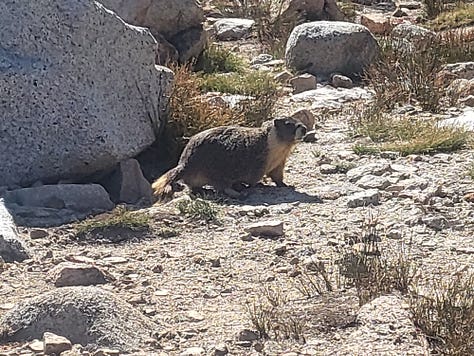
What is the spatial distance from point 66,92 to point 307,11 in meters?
8.35

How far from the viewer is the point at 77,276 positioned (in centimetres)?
561

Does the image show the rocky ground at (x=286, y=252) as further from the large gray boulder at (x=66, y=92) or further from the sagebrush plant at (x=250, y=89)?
the sagebrush plant at (x=250, y=89)

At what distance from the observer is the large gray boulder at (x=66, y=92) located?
765 centimetres

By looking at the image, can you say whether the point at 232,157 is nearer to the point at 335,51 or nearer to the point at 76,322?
the point at 76,322

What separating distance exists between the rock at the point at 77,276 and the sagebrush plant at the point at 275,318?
91 centimetres

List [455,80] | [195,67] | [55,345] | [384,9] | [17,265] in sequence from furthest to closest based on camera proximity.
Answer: [384,9], [195,67], [455,80], [17,265], [55,345]

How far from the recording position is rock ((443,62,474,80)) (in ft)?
39.5

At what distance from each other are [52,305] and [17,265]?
1245 millimetres

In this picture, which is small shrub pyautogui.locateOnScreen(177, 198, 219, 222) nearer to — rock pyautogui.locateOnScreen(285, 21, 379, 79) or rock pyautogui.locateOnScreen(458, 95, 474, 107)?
rock pyautogui.locateOnScreen(458, 95, 474, 107)

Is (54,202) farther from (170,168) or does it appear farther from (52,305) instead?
(52,305)

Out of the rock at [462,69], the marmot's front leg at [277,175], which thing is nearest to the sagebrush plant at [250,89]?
the marmot's front leg at [277,175]

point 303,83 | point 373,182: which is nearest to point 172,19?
point 303,83

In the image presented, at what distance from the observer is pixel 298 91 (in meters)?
11.8

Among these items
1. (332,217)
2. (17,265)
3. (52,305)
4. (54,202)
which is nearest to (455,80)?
(332,217)
